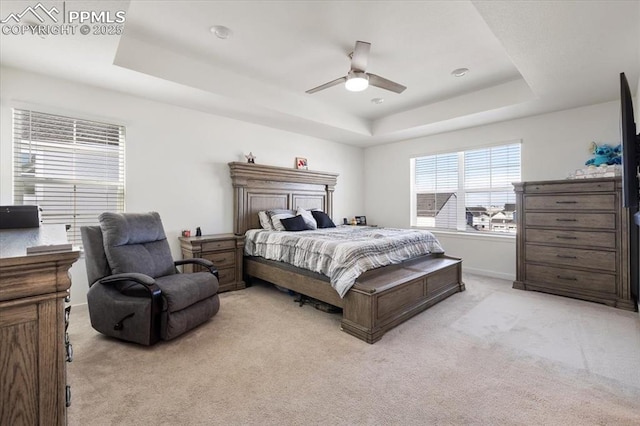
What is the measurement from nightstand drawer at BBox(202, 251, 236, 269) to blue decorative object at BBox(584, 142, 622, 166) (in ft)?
16.1

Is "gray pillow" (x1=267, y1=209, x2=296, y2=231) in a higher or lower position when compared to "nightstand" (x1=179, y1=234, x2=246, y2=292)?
higher

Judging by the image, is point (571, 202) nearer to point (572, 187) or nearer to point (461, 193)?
point (572, 187)

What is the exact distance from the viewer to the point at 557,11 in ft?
6.61

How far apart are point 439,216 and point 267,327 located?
13.1 feet

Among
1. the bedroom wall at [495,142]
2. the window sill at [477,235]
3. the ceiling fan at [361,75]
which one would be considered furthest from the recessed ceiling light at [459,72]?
the window sill at [477,235]

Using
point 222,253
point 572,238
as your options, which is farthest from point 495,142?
point 222,253

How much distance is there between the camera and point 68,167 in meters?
3.19

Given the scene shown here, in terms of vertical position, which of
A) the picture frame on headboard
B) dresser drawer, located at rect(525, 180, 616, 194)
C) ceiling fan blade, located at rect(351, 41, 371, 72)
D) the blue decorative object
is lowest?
dresser drawer, located at rect(525, 180, 616, 194)

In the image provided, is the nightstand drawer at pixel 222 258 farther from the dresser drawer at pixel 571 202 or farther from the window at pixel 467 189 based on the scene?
the dresser drawer at pixel 571 202

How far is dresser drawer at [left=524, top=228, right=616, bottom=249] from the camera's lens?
335 cm

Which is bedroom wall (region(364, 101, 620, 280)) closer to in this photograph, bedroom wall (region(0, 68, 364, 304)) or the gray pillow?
bedroom wall (region(0, 68, 364, 304))

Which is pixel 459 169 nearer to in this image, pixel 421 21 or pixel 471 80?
pixel 471 80

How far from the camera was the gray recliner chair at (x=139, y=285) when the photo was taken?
2365 millimetres

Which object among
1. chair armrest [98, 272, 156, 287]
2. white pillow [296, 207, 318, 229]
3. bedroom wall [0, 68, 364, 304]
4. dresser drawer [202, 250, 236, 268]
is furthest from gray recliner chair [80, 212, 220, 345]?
white pillow [296, 207, 318, 229]
